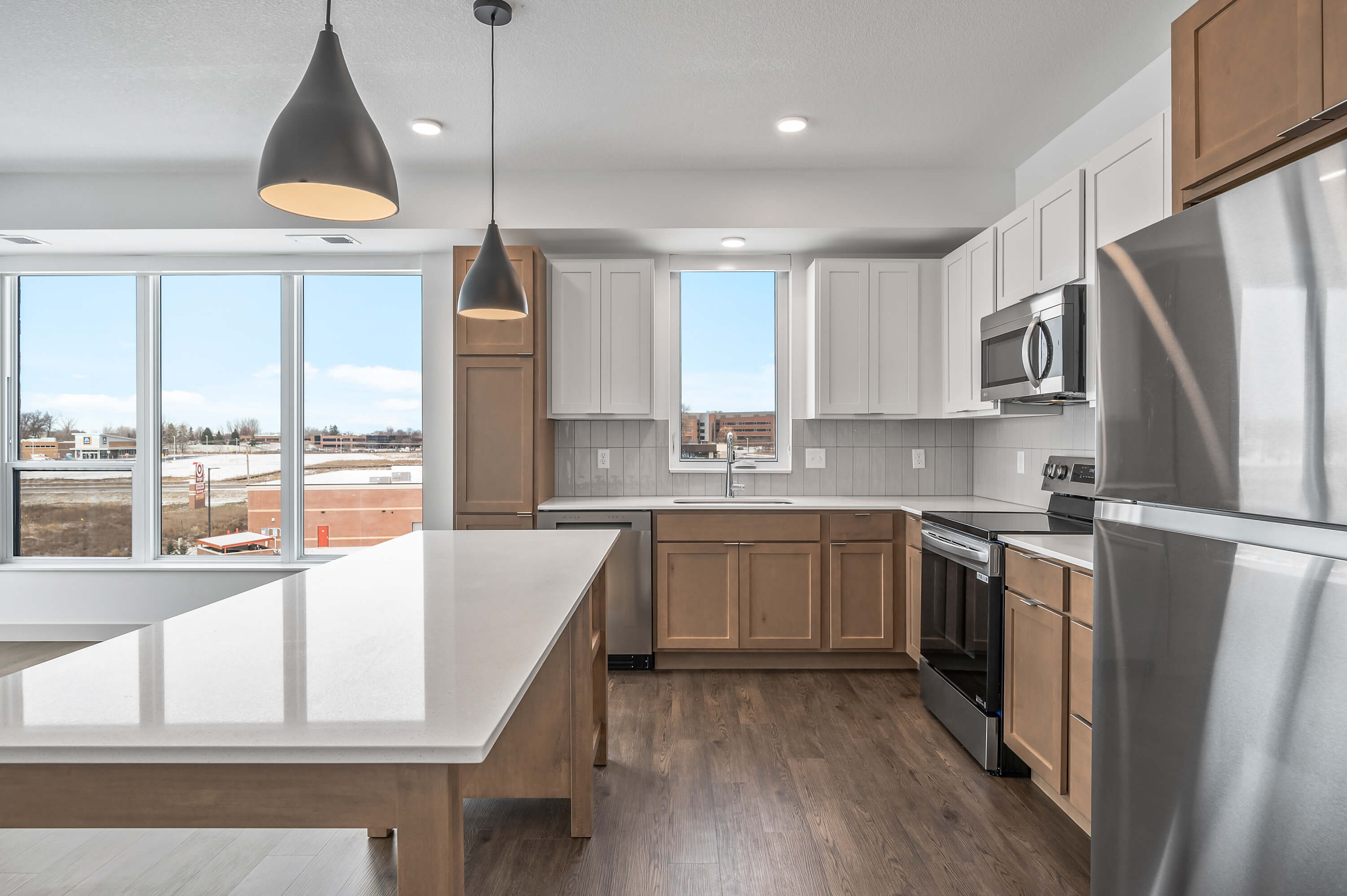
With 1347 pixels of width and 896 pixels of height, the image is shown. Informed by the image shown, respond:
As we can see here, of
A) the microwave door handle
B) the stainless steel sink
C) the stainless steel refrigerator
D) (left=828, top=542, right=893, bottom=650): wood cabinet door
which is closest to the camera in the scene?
the stainless steel refrigerator

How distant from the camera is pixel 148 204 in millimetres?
3674

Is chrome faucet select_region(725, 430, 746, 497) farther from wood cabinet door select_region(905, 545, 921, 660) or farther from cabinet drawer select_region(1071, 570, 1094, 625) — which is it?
cabinet drawer select_region(1071, 570, 1094, 625)

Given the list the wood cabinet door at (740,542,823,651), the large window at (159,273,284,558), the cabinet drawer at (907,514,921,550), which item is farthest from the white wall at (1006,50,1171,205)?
the large window at (159,273,284,558)

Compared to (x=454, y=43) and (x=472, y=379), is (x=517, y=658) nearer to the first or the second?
(x=454, y=43)

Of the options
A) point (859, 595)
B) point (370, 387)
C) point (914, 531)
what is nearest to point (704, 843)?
point (859, 595)

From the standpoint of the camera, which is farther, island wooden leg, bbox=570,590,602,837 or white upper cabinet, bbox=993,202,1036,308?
white upper cabinet, bbox=993,202,1036,308

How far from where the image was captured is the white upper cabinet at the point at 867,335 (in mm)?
3914

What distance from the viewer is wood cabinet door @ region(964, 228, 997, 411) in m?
3.25

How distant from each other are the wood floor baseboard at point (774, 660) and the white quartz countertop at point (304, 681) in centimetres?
218

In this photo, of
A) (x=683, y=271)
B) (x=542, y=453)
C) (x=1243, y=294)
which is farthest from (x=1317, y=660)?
(x=683, y=271)

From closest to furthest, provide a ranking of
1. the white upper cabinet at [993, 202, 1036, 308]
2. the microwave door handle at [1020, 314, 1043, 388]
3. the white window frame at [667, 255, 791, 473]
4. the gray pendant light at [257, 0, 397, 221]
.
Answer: the gray pendant light at [257, 0, 397, 221]
the microwave door handle at [1020, 314, 1043, 388]
the white upper cabinet at [993, 202, 1036, 308]
the white window frame at [667, 255, 791, 473]

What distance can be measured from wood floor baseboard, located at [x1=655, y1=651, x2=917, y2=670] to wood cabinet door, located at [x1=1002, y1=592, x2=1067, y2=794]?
1245mm

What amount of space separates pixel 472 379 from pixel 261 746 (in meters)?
3.12

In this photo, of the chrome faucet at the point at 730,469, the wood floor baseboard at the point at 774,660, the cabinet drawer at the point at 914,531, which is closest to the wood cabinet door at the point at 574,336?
the chrome faucet at the point at 730,469
